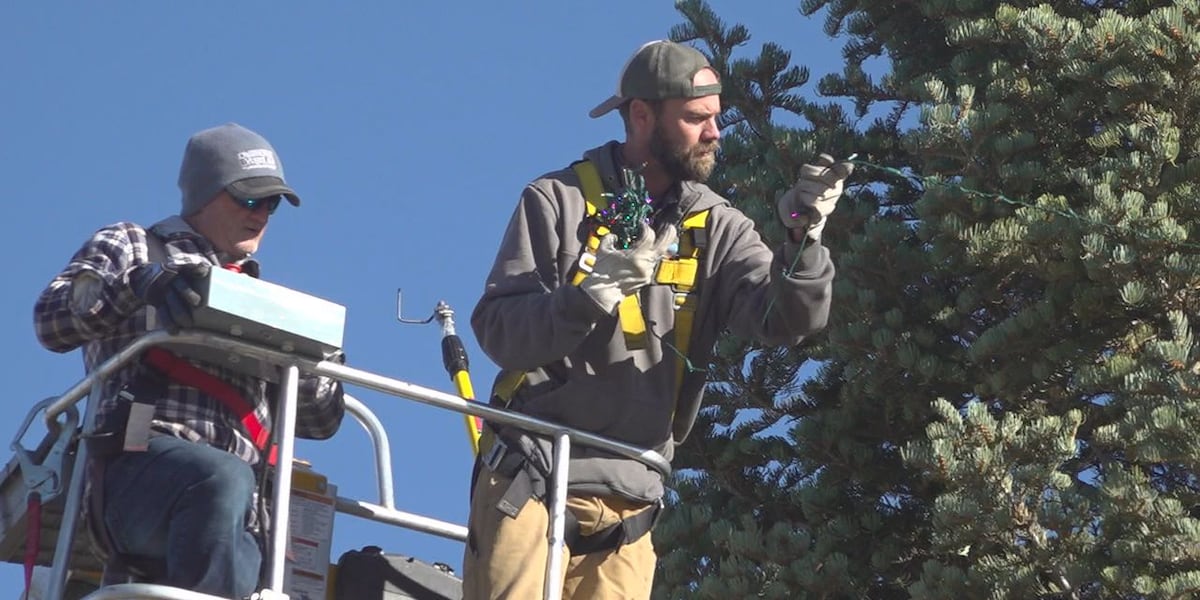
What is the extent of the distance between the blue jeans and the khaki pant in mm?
836

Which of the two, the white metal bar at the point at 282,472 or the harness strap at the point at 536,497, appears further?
the harness strap at the point at 536,497

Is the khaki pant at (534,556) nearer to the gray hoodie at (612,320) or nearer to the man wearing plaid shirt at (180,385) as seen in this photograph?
the gray hoodie at (612,320)

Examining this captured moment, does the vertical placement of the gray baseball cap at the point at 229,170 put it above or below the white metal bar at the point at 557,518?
above

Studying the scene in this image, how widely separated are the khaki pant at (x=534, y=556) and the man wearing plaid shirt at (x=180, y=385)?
82 cm

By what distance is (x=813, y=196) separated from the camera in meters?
8.11

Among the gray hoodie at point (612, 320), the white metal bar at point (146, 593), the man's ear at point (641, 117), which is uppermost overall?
the man's ear at point (641, 117)

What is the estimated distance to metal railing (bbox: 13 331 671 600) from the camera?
24.8 feet

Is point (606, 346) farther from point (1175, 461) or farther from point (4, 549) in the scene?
point (1175, 461)

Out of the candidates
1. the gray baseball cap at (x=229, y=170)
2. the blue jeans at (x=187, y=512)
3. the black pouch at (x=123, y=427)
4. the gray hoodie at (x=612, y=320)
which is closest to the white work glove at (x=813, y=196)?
the gray hoodie at (x=612, y=320)

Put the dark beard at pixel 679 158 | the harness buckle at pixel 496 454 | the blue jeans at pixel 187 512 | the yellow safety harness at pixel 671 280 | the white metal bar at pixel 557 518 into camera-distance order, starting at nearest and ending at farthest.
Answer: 1. the blue jeans at pixel 187 512
2. the white metal bar at pixel 557 518
3. the harness buckle at pixel 496 454
4. the yellow safety harness at pixel 671 280
5. the dark beard at pixel 679 158

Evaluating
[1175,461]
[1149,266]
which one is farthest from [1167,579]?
[1149,266]

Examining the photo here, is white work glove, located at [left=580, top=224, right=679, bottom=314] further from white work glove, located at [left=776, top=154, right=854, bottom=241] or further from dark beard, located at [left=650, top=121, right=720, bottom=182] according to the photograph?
dark beard, located at [left=650, top=121, right=720, bottom=182]

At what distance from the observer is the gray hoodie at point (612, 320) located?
320 inches

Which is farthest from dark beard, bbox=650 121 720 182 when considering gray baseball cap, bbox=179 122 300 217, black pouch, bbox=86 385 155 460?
black pouch, bbox=86 385 155 460
